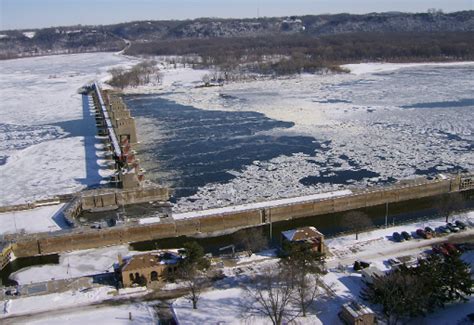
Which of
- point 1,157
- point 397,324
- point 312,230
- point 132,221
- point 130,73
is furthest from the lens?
point 130,73

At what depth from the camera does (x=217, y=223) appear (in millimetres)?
26297

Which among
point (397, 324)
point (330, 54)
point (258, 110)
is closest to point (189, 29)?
point (330, 54)

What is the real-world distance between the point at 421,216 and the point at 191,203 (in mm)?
12552

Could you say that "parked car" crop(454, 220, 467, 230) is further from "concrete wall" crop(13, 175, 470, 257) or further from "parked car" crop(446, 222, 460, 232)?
"concrete wall" crop(13, 175, 470, 257)

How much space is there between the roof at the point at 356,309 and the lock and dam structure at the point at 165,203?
34.0 ft

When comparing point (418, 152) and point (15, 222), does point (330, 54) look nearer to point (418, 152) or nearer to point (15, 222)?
point (418, 152)

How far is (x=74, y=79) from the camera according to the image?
8681 centimetres

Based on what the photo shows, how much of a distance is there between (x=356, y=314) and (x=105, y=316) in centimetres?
855

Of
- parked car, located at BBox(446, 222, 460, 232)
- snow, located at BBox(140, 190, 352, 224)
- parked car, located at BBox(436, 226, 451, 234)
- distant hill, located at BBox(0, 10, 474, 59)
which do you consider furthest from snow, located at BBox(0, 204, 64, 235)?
distant hill, located at BBox(0, 10, 474, 59)

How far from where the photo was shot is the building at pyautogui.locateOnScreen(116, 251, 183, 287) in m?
19.9

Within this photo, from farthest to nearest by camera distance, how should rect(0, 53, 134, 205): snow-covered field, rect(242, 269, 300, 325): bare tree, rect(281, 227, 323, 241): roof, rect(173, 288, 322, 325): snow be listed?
rect(0, 53, 134, 205): snow-covered field < rect(281, 227, 323, 241): roof < rect(173, 288, 322, 325): snow < rect(242, 269, 300, 325): bare tree

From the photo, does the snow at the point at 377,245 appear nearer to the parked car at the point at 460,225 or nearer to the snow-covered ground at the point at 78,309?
the parked car at the point at 460,225

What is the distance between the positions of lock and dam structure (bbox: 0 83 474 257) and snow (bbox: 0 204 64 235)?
1.64 ft

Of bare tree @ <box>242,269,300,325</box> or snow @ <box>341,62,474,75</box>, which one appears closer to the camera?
bare tree @ <box>242,269,300,325</box>
